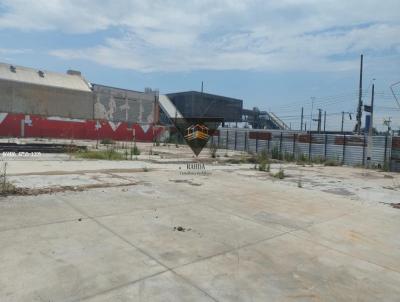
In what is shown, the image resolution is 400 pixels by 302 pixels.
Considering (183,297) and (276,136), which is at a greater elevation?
(276,136)

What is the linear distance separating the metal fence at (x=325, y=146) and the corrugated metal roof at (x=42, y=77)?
27812 mm

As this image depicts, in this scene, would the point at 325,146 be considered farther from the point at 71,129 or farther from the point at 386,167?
the point at 71,129

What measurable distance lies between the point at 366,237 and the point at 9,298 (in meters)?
5.38

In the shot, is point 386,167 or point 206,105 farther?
point 206,105

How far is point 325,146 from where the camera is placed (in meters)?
25.9

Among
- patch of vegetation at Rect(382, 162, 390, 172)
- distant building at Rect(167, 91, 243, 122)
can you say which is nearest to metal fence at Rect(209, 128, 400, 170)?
patch of vegetation at Rect(382, 162, 390, 172)

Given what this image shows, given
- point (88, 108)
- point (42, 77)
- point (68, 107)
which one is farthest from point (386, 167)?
point (42, 77)

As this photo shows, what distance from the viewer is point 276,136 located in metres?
29.7

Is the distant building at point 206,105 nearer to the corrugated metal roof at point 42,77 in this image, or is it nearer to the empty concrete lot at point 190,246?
the corrugated metal roof at point 42,77

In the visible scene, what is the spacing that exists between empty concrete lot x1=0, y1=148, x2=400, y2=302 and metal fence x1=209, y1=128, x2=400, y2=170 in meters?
14.3

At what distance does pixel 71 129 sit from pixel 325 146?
25.7m

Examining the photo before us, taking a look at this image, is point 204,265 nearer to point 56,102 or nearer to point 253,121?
point 56,102

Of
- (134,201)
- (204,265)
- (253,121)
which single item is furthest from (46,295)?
(253,121)

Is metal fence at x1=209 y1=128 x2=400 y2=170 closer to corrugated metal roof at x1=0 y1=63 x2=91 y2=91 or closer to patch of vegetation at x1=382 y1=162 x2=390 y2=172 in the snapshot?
patch of vegetation at x1=382 y1=162 x2=390 y2=172
